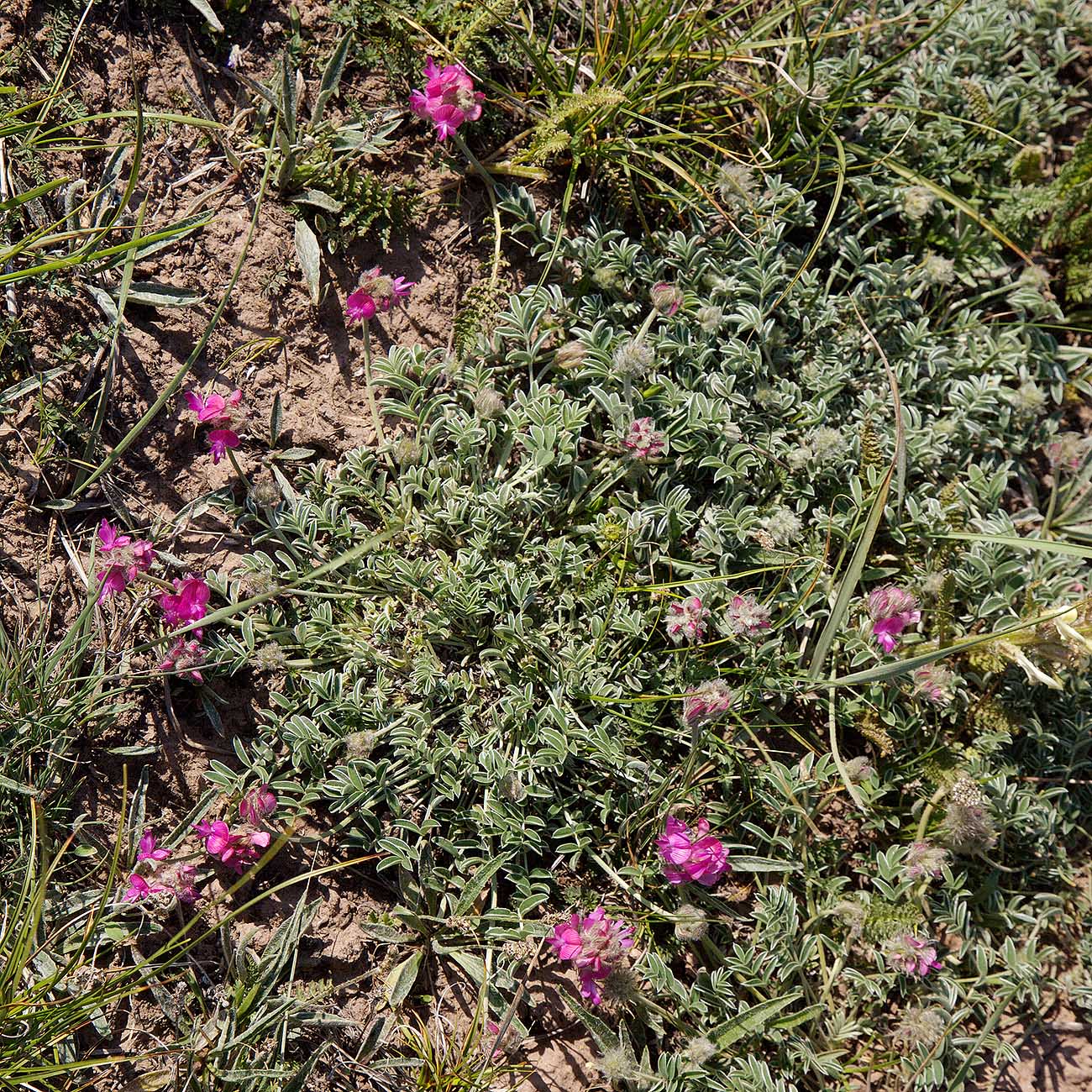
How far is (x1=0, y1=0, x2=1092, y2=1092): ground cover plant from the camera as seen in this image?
10.3 ft

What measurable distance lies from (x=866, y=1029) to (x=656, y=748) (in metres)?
1.29

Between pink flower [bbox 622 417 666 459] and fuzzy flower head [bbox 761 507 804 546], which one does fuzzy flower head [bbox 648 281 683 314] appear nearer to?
pink flower [bbox 622 417 666 459]

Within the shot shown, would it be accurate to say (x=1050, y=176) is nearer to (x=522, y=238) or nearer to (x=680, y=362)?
(x=680, y=362)

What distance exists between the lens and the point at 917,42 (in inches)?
152

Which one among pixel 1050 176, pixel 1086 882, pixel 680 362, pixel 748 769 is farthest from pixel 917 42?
pixel 1086 882

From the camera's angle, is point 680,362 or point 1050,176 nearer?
point 680,362

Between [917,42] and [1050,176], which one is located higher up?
[917,42]

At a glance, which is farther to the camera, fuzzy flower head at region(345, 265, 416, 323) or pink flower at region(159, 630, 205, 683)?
fuzzy flower head at region(345, 265, 416, 323)

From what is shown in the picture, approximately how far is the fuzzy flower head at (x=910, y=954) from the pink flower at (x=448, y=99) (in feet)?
11.6

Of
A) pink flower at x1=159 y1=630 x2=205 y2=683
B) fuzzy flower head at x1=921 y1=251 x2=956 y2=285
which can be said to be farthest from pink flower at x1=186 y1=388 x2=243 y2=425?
fuzzy flower head at x1=921 y1=251 x2=956 y2=285

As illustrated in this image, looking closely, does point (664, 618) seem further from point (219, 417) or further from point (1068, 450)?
point (1068, 450)

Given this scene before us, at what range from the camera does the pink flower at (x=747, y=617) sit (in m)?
3.31

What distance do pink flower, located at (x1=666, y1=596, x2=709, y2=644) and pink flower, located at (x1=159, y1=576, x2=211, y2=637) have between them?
5.55 feet

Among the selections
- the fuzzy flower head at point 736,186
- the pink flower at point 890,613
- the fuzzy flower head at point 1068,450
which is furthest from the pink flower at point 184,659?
the fuzzy flower head at point 1068,450
